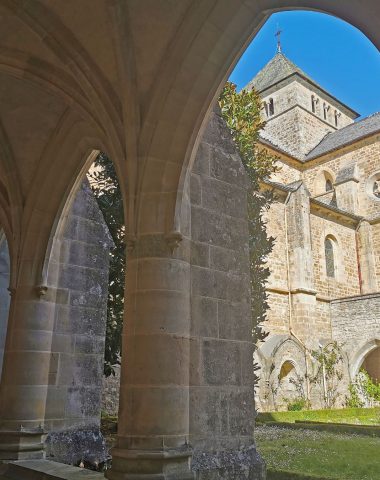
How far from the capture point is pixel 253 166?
38.8ft

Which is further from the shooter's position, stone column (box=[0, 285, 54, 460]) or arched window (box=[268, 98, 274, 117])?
arched window (box=[268, 98, 274, 117])

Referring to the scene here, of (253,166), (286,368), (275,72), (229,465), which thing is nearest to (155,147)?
(229,465)

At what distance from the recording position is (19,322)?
16.9ft

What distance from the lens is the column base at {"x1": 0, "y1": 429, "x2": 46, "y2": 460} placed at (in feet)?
15.3

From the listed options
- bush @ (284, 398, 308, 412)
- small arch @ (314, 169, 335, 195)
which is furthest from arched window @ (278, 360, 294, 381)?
small arch @ (314, 169, 335, 195)

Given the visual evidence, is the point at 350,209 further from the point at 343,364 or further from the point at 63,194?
the point at 63,194

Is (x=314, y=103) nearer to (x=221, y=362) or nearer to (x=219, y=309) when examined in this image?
(x=219, y=309)

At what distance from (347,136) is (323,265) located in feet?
31.9

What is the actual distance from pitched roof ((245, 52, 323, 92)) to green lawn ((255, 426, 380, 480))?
82.7 ft

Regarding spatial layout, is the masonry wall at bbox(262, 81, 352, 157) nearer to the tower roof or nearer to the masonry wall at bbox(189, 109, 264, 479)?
the tower roof

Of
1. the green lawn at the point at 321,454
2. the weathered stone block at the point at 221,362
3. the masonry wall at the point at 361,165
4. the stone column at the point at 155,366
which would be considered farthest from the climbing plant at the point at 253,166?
the masonry wall at the point at 361,165

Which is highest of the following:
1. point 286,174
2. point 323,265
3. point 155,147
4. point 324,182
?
point 286,174

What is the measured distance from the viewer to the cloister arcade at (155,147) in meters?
3.24

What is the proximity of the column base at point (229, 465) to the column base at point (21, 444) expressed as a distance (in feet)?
7.14
